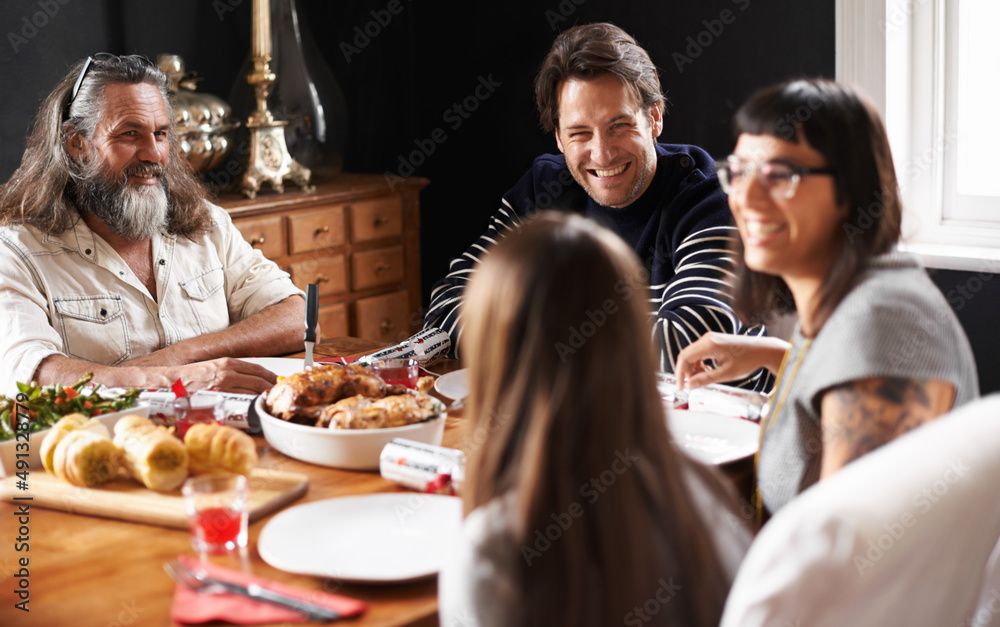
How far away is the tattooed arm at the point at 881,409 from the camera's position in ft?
3.48

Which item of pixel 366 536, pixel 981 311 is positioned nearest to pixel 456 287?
pixel 366 536

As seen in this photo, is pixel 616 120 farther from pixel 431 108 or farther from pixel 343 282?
pixel 431 108

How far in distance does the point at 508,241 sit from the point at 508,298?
59mm

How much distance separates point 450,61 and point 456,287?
87.0 inches

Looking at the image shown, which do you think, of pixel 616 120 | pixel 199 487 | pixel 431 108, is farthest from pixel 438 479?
pixel 431 108

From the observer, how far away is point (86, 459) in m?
1.34

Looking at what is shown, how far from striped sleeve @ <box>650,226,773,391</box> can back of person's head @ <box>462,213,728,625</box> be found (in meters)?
1.04

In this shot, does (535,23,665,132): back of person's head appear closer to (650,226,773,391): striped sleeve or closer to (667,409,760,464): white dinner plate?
(650,226,773,391): striped sleeve

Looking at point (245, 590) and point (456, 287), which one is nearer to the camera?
point (245, 590)

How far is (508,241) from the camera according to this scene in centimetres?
90

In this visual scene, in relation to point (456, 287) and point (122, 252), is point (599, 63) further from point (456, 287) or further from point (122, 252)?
point (122, 252)

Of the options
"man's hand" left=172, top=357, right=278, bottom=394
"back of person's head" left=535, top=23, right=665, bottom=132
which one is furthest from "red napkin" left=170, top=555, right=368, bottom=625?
"back of person's head" left=535, top=23, right=665, bottom=132

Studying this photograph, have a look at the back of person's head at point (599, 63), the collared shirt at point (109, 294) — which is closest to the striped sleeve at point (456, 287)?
the back of person's head at point (599, 63)

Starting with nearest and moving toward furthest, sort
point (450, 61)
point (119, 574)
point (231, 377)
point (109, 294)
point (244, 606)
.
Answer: point (244, 606)
point (119, 574)
point (231, 377)
point (109, 294)
point (450, 61)
